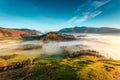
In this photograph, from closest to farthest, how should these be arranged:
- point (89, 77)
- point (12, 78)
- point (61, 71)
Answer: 1. point (89, 77)
2. point (61, 71)
3. point (12, 78)

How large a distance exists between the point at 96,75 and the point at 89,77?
4.34 metres

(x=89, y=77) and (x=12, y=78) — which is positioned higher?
(x=89, y=77)

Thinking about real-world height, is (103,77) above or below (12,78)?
above

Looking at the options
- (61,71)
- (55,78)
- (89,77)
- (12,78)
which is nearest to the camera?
(89,77)

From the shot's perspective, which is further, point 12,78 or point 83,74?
point 12,78

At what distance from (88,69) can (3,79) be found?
61287 mm

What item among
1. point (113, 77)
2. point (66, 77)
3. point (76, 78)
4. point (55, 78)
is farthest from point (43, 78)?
point (113, 77)

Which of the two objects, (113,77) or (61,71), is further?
(61,71)

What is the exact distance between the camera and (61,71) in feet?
→ 328

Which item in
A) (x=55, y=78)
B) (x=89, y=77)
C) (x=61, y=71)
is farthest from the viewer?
(x=61, y=71)

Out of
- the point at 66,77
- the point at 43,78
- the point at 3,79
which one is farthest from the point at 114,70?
the point at 3,79

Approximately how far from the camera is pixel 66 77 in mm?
89625

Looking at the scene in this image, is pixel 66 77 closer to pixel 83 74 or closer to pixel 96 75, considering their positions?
pixel 83 74

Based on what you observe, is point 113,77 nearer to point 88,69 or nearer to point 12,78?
point 88,69
